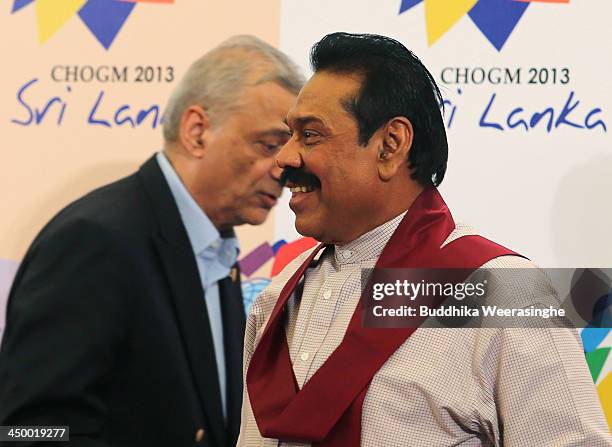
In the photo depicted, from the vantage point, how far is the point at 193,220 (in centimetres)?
241

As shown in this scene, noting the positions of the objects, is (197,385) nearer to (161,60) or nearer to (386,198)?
(386,198)

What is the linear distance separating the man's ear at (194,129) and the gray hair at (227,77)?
0.6 inches

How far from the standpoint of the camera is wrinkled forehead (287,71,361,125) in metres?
1.70

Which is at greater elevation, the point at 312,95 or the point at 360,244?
the point at 312,95

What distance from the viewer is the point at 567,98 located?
2477 mm

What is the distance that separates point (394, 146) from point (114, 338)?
81 cm

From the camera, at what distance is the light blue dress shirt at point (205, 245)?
239 cm

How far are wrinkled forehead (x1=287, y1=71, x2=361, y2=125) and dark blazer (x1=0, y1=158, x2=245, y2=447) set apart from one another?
25.9 inches

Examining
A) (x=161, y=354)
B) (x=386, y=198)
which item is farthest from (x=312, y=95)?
(x=161, y=354)

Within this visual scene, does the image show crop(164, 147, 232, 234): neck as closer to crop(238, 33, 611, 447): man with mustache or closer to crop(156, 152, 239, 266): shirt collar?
crop(156, 152, 239, 266): shirt collar

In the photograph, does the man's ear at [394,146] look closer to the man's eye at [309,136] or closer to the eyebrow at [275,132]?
the man's eye at [309,136]

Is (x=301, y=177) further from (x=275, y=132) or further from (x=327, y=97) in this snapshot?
(x=275, y=132)

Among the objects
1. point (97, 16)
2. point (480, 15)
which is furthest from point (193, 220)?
point (480, 15)

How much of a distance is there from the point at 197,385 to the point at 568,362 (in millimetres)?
983
